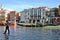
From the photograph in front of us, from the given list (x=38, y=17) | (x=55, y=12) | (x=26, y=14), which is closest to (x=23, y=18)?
(x=26, y=14)

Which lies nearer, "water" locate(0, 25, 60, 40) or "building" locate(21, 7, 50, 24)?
"water" locate(0, 25, 60, 40)

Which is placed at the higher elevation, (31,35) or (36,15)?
(36,15)

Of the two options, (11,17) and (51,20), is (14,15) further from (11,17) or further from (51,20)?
(51,20)

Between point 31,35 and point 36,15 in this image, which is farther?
point 36,15

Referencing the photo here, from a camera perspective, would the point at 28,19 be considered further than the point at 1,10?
No

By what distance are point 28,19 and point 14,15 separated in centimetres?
1065

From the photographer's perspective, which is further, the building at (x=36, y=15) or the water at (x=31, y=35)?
the building at (x=36, y=15)

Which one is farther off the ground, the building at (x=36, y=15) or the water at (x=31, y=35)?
the building at (x=36, y=15)

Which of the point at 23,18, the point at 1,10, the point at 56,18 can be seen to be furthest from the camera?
the point at 1,10

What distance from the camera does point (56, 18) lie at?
10381cm

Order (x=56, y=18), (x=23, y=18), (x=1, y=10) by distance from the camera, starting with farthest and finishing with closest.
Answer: (x=1, y=10), (x=23, y=18), (x=56, y=18)

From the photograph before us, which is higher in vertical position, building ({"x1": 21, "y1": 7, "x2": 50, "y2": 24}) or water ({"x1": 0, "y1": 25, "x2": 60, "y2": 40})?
building ({"x1": 21, "y1": 7, "x2": 50, "y2": 24})

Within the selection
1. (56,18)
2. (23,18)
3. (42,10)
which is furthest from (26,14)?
(56,18)

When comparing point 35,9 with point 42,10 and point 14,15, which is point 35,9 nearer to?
point 42,10
